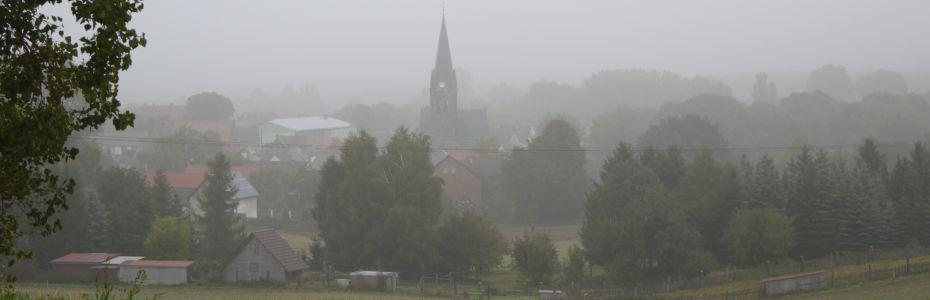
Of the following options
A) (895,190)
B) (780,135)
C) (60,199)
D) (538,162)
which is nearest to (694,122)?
(538,162)

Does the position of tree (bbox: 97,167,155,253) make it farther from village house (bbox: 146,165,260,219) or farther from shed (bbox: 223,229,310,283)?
village house (bbox: 146,165,260,219)

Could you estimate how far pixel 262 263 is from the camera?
49.2m

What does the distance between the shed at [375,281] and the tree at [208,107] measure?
123 meters

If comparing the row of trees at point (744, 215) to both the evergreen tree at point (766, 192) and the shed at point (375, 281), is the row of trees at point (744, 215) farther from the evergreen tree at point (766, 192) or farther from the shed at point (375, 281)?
the shed at point (375, 281)

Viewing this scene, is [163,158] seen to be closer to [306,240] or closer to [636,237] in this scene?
[306,240]

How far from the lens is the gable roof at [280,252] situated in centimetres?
4866

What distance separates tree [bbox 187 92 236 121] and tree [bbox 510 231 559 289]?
407ft

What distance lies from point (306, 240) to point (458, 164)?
22.3 m

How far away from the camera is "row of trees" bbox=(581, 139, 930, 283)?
157 ft

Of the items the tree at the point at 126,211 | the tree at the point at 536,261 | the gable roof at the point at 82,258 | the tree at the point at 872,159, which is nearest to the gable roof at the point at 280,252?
the gable roof at the point at 82,258

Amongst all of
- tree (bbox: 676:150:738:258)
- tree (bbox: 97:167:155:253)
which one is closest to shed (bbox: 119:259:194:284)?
tree (bbox: 97:167:155:253)

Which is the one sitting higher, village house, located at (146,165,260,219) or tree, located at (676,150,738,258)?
village house, located at (146,165,260,219)

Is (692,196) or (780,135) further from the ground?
(780,135)

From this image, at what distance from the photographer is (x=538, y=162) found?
3088 inches
